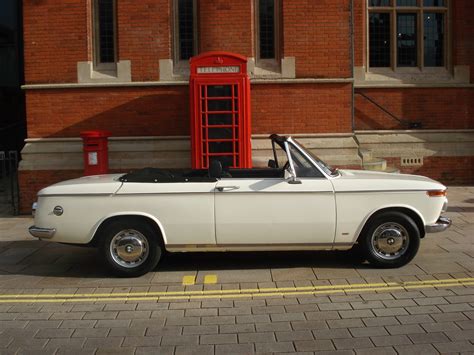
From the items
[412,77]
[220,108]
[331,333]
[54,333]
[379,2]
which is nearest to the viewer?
[331,333]

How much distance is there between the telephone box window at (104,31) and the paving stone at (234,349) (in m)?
8.27

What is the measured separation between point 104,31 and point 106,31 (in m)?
0.04

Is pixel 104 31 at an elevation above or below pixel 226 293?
above

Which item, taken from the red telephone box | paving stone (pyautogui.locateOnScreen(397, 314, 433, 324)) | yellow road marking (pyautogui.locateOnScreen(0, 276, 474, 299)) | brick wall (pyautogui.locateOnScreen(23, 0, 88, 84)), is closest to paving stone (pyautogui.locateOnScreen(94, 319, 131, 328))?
yellow road marking (pyautogui.locateOnScreen(0, 276, 474, 299))

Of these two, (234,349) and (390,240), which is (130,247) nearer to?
(234,349)

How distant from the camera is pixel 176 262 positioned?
7297mm

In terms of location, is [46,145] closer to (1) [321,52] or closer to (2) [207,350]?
(1) [321,52]

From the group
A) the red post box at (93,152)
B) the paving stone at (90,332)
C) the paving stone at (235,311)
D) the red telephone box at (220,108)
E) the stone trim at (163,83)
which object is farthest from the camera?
the stone trim at (163,83)

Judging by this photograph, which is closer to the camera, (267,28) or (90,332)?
(90,332)

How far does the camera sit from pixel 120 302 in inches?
226

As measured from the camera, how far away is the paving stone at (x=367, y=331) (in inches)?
187

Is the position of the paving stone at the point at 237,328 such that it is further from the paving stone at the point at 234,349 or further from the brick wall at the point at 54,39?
the brick wall at the point at 54,39

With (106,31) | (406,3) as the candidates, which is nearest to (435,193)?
(106,31)

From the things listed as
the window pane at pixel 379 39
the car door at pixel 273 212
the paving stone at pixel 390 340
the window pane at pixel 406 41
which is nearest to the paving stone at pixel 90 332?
the car door at pixel 273 212
